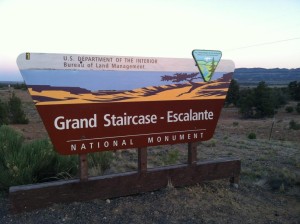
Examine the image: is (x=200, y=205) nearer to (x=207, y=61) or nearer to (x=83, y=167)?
(x=83, y=167)

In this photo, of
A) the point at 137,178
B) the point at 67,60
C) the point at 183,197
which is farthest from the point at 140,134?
the point at 67,60

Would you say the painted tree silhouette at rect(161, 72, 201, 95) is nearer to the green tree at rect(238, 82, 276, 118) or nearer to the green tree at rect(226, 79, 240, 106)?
the green tree at rect(238, 82, 276, 118)

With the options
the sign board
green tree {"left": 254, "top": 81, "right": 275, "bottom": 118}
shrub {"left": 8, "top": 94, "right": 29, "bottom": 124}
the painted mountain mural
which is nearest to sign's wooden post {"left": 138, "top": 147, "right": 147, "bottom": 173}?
the sign board

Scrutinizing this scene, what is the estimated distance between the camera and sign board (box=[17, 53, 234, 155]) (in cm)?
395

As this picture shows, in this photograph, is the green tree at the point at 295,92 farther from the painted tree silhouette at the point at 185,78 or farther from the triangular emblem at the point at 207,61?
the painted tree silhouette at the point at 185,78

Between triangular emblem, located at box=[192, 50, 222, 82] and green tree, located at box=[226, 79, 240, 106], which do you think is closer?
A: triangular emblem, located at box=[192, 50, 222, 82]

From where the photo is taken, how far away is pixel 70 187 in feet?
13.7

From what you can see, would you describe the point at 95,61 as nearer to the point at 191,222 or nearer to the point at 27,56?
the point at 27,56

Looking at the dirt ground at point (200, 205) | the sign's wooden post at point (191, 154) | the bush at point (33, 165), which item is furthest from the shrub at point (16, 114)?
the sign's wooden post at point (191, 154)

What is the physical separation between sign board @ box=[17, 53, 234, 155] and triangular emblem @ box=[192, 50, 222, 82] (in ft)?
0.23

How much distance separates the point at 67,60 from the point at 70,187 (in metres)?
1.40

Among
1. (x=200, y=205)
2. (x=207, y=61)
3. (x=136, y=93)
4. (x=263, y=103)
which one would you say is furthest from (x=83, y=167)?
(x=263, y=103)

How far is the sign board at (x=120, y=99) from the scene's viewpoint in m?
3.95

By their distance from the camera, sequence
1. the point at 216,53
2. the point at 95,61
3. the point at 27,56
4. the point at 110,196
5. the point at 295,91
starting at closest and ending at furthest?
the point at 27,56 → the point at 95,61 → the point at 110,196 → the point at 216,53 → the point at 295,91
